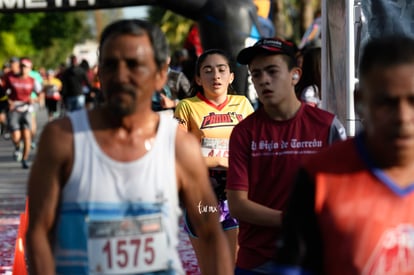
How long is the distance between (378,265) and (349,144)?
1.18 ft

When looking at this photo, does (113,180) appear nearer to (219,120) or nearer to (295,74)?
(295,74)

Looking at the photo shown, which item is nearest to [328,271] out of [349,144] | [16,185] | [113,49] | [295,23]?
[349,144]

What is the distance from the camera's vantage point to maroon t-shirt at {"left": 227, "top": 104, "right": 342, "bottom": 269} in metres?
4.82

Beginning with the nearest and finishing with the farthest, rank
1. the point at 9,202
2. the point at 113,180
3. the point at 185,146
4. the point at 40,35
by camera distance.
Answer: the point at 113,180
the point at 185,146
the point at 9,202
the point at 40,35

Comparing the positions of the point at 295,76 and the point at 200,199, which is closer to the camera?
the point at 200,199

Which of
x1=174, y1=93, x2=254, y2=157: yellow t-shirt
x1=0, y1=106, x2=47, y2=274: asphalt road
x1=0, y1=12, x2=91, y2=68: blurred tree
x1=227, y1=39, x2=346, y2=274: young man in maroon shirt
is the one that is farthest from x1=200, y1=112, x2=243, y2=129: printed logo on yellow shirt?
x1=0, y1=12, x2=91, y2=68: blurred tree

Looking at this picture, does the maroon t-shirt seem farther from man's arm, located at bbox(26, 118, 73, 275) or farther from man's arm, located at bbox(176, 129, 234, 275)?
man's arm, located at bbox(26, 118, 73, 275)

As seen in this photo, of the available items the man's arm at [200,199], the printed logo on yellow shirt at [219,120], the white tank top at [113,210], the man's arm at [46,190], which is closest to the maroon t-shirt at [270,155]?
the man's arm at [200,199]

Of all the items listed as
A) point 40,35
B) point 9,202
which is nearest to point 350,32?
point 9,202

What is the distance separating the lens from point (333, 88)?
25.0ft

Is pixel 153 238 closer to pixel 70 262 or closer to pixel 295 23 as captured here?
pixel 70 262

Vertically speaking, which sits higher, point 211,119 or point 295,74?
point 295,74

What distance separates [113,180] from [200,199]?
0.39 m

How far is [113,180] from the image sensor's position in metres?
3.46
